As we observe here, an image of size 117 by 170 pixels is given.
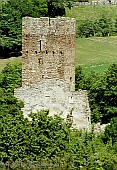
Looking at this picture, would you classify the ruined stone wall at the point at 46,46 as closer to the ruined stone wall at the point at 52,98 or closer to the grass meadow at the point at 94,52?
the ruined stone wall at the point at 52,98

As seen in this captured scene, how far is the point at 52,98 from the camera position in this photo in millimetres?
30734

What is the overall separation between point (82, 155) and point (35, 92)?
24.0 ft

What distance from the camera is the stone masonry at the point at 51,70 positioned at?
30.7m

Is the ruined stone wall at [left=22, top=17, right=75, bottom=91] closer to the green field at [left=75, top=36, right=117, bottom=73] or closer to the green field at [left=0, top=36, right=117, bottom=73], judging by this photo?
the green field at [left=75, top=36, right=117, bottom=73]

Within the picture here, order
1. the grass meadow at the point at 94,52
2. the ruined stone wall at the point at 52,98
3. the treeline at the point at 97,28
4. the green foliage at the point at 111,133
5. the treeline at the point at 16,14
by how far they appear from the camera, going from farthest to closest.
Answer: the treeline at the point at 97,28
the treeline at the point at 16,14
the grass meadow at the point at 94,52
the green foliage at the point at 111,133
the ruined stone wall at the point at 52,98

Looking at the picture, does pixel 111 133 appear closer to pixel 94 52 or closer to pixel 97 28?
pixel 94 52

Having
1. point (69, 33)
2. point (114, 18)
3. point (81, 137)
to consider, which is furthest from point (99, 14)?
point (81, 137)

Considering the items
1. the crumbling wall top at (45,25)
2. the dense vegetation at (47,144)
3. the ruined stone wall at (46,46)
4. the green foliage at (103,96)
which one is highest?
the crumbling wall top at (45,25)

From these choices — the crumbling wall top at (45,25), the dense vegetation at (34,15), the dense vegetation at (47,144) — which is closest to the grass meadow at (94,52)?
the dense vegetation at (34,15)

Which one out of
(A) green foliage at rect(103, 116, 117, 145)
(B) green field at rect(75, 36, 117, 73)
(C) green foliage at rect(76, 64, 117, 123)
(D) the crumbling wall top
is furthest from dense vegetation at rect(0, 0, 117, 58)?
(A) green foliage at rect(103, 116, 117, 145)

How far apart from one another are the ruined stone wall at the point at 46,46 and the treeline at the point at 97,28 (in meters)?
54.6

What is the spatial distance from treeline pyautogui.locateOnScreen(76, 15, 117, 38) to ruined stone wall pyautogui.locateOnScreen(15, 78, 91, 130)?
56.0 m

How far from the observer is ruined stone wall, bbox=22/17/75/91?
31.6 meters

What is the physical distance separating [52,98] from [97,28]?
60.4m
